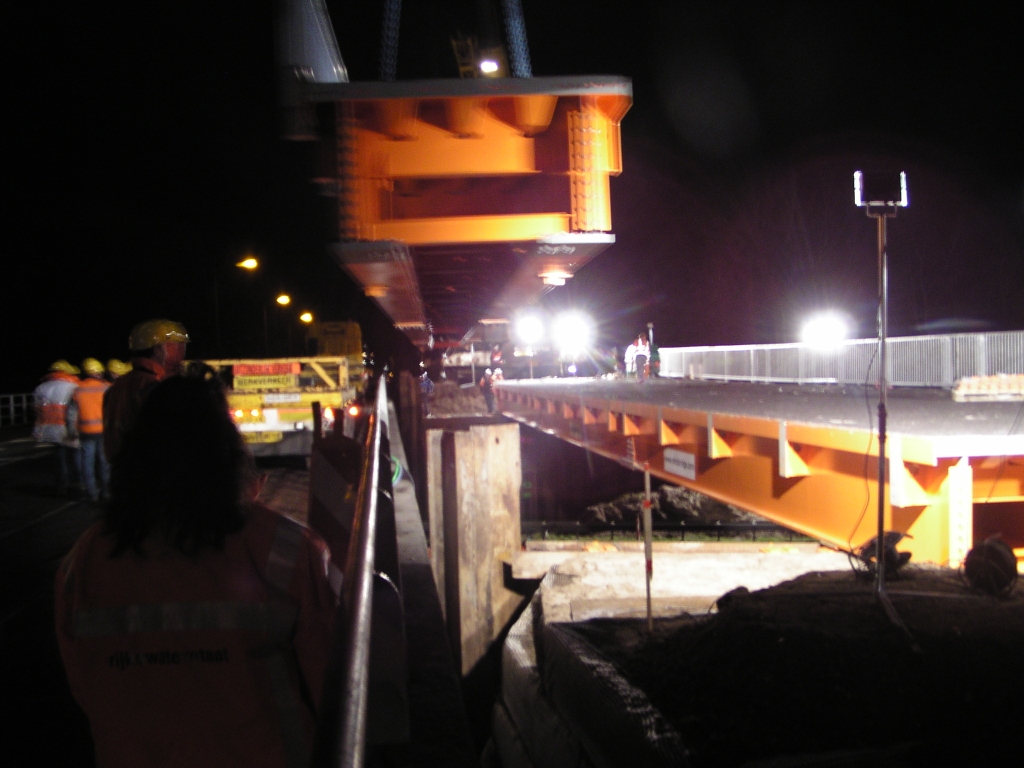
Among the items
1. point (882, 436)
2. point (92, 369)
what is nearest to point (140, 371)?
point (882, 436)

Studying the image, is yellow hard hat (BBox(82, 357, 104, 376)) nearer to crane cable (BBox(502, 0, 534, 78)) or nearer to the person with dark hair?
crane cable (BBox(502, 0, 534, 78))

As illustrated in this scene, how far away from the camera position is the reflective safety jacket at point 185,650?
1.70 m

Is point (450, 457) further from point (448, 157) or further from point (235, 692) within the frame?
point (235, 692)

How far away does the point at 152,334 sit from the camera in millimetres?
4273

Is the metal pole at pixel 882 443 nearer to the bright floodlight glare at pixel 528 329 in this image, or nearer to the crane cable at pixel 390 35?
the crane cable at pixel 390 35

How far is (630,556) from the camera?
9.51 meters

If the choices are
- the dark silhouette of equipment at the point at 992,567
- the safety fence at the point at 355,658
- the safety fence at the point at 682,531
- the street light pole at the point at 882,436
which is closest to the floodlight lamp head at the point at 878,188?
the street light pole at the point at 882,436

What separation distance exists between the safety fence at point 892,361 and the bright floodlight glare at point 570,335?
7068mm

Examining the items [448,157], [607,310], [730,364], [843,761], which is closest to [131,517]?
[843,761]

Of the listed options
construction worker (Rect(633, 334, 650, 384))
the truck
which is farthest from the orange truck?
construction worker (Rect(633, 334, 650, 384))

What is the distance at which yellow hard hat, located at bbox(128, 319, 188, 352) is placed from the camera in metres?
4.24

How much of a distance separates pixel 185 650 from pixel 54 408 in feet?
30.0

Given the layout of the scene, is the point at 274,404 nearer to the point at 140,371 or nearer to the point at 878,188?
the point at 140,371

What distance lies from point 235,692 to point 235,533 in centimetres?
39
